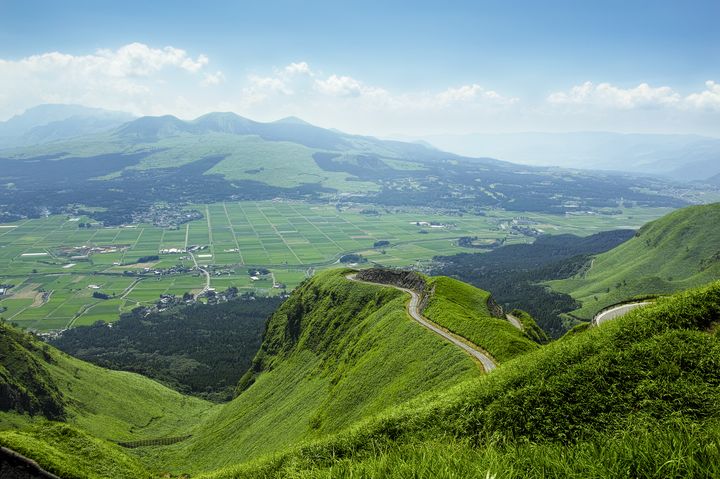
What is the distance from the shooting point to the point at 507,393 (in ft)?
93.5

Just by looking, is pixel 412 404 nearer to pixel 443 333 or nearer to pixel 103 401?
pixel 443 333

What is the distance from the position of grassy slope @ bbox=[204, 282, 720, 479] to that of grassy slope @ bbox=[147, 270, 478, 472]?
14.8 m

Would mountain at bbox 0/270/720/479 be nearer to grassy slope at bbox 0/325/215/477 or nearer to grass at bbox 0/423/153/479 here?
grass at bbox 0/423/153/479

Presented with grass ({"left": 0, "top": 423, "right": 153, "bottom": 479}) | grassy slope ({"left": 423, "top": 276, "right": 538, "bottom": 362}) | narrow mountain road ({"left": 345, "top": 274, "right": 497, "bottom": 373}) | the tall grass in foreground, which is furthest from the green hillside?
the tall grass in foreground

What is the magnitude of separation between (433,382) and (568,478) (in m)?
35.5

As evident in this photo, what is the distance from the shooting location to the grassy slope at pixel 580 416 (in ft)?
51.5

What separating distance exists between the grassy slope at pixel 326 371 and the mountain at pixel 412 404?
1.22 feet

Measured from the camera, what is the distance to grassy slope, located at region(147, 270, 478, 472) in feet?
182

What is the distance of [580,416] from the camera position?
24.6 m

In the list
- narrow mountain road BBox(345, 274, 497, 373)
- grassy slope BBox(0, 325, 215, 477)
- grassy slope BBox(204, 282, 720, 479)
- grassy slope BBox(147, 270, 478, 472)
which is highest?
grassy slope BBox(204, 282, 720, 479)

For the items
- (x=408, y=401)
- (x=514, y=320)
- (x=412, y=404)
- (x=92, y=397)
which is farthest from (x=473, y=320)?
(x=92, y=397)

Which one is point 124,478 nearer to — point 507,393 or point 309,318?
point 507,393

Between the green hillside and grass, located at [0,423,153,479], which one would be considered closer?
grass, located at [0,423,153,479]

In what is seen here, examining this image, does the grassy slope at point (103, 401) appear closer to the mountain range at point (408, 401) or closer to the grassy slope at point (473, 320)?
the mountain range at point (408, 401)
